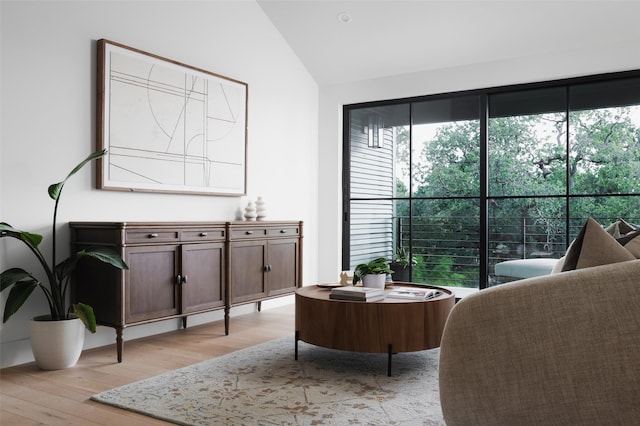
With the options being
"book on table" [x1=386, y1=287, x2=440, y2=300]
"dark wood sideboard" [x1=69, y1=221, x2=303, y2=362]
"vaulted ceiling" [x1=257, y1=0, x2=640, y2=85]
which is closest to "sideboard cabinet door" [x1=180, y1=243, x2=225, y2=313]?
"dark wood sideboard" [x1=69, y1=221, x2=303, y2=362]

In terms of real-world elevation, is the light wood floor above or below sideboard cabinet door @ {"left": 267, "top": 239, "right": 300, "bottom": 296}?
below

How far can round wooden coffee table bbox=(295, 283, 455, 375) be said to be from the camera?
9.53 feet

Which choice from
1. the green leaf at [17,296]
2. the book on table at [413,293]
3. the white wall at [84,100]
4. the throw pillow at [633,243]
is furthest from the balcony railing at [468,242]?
the green leaf at [17,296]

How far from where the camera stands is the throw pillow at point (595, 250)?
1455mm

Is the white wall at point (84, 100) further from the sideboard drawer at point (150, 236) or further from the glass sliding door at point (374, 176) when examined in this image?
the glass sliding door at point (374, 176)

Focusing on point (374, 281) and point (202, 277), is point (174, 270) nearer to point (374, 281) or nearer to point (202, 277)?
point (202, 277)

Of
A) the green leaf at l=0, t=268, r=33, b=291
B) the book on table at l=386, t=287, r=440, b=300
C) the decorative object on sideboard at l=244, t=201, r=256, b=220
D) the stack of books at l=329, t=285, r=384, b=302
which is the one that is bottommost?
the book on table at l=386, t=287, r=440, b=300

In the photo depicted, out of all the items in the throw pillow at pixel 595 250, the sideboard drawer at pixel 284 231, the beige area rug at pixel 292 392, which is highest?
the throw pillow at pixel 595 250

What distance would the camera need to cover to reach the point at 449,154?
5.36 meters

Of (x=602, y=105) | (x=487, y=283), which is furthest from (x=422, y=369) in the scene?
(x=602, y=105)

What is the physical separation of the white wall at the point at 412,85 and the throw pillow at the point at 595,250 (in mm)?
3608

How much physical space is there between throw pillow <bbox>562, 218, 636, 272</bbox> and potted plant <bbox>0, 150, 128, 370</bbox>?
241 cm

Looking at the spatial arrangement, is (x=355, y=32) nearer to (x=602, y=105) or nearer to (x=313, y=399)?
(x=602, y=105)

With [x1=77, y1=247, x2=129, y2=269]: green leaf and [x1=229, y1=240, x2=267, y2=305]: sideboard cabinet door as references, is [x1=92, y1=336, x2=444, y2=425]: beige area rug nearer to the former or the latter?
[x1=77, y1=247, x2=129, y2=269]: green leaf
